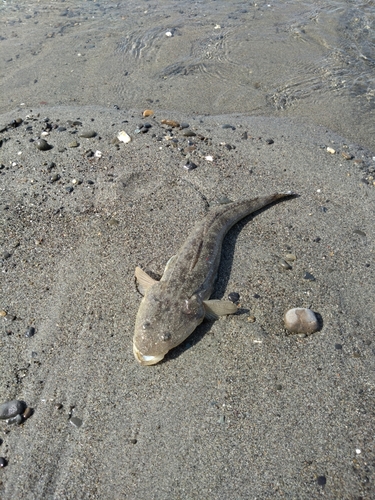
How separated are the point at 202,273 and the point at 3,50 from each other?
7.54 meters

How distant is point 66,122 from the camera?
649 centimetres

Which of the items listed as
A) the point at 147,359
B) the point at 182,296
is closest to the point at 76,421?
the point at 147,359

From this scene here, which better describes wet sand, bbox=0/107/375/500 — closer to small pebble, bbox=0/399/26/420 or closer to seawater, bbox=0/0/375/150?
small pebble, bbox=0/399/26/420

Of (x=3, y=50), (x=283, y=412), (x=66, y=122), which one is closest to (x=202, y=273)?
(x=283, y=412)

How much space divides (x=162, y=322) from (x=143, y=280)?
0.64 m

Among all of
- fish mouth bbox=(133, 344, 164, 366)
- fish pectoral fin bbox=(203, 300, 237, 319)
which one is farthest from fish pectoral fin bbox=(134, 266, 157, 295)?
fish mouth bbox=(133, 344, 164, 366)

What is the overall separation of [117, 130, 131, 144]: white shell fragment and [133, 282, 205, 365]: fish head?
2.97 metres

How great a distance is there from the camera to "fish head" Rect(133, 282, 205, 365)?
349cm

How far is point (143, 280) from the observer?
4105 millimetres

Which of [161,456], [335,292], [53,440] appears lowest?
[335,292]

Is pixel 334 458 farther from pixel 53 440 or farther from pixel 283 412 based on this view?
pixel 53 440

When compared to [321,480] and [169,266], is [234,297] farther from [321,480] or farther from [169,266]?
[321,480]

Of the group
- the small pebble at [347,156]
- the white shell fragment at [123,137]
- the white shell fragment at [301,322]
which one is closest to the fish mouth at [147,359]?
the white shell fragment at [301,322]

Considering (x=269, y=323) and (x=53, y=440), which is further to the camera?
(x=269, y=323)
